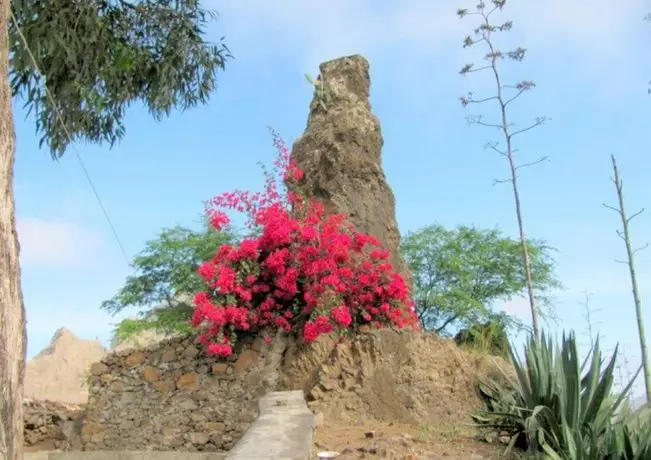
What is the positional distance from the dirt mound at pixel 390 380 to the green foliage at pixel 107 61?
16.4 ft

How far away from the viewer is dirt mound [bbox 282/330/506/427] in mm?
8430

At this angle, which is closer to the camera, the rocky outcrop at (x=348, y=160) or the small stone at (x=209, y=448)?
the small stone at (x=209, y=448)

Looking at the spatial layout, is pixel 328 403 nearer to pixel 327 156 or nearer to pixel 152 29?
pixel 327 156

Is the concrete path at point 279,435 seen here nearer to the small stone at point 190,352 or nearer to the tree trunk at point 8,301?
the tree trunk at point 8,301

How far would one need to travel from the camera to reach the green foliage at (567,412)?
570 cm

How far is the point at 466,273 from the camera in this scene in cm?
2388

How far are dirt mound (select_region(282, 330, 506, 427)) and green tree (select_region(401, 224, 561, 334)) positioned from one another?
13.6 m

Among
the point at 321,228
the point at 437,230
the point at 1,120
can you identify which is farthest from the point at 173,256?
the point at 1,120

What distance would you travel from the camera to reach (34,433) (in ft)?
52.0

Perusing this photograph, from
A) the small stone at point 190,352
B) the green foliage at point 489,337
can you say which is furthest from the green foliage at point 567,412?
the small stone at point 190,352

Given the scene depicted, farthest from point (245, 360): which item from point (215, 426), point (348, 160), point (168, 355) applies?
point (348, 160)

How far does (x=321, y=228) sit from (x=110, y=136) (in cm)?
408

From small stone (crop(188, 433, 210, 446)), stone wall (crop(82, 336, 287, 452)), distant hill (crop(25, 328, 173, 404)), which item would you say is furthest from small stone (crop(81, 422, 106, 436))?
distant hill (crop(25, 328, 173, 404))

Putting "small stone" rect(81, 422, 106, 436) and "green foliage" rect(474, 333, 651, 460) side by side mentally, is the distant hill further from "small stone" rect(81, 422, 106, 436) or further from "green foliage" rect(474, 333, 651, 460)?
"green foliage" rect(474, 333, 651, 460)
